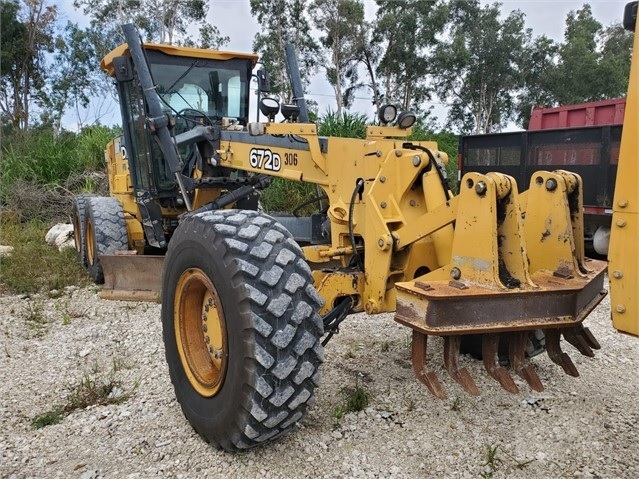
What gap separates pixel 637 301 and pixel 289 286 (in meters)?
1.42

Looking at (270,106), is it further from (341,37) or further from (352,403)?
(341,37)

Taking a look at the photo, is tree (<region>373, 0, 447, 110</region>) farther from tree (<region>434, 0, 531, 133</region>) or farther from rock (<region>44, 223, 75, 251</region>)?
rock (<region>44, 223, 75, 251</region>)

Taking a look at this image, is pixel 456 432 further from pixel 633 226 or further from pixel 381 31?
pixel 381 31

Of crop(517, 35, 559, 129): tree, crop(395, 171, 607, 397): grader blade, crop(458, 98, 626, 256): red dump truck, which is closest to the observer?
crop(395, 171, 607, 397): grader blade

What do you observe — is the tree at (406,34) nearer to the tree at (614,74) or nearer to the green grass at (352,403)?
the tree at (614,74)

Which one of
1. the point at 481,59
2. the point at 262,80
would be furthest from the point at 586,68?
the point at 262,80

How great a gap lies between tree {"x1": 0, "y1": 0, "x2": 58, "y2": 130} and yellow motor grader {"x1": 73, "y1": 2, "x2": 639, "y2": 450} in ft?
72.5

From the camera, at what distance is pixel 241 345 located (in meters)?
2.43

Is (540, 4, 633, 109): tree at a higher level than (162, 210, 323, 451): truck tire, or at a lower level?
higher

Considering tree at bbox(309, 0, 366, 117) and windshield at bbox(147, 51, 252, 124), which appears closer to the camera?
windshield at bbox(147, 51, 252, 124)

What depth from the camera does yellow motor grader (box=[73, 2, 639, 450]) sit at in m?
2.41

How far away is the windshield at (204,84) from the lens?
5535mm

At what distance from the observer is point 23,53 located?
77.4 feet

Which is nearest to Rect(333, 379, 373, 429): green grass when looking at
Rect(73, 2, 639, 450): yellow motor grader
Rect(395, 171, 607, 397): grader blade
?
Rect(73, 2, 639, 450): yellow motor grader
